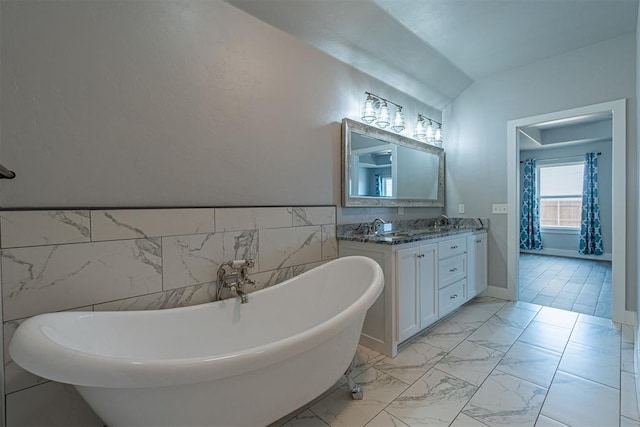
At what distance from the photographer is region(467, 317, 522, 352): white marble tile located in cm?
212

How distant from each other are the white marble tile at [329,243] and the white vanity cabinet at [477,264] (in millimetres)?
1463

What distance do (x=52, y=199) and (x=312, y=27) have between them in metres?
1.95

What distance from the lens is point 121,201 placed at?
4.60 ft

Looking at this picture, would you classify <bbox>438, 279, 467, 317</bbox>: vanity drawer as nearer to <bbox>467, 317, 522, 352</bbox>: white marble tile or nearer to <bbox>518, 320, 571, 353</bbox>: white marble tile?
<bbox>467, 317, 522, 352</bbox>: white marble tile

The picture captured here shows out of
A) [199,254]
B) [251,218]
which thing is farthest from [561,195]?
[199,254]

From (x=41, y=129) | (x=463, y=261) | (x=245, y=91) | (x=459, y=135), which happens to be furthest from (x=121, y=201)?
(x=459, y=135)

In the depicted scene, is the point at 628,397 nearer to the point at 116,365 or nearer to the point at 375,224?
the point at 375,224

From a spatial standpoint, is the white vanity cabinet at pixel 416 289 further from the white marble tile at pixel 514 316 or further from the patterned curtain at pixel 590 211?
the patterned curtain at pixel 590 211

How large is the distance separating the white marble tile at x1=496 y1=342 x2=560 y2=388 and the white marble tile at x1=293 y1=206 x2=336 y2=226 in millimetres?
1538

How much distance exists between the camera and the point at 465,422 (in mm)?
1359

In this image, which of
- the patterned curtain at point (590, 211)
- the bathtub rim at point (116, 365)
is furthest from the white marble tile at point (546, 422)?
the patterned curtain at point (590, 211)

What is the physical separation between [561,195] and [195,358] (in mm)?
7312

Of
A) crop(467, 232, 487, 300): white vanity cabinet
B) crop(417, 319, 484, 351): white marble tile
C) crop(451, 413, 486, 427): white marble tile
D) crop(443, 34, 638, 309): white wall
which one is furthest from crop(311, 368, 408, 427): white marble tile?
crop(443, 34, 638, 309): white wall

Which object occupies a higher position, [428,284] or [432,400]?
[428,284]
